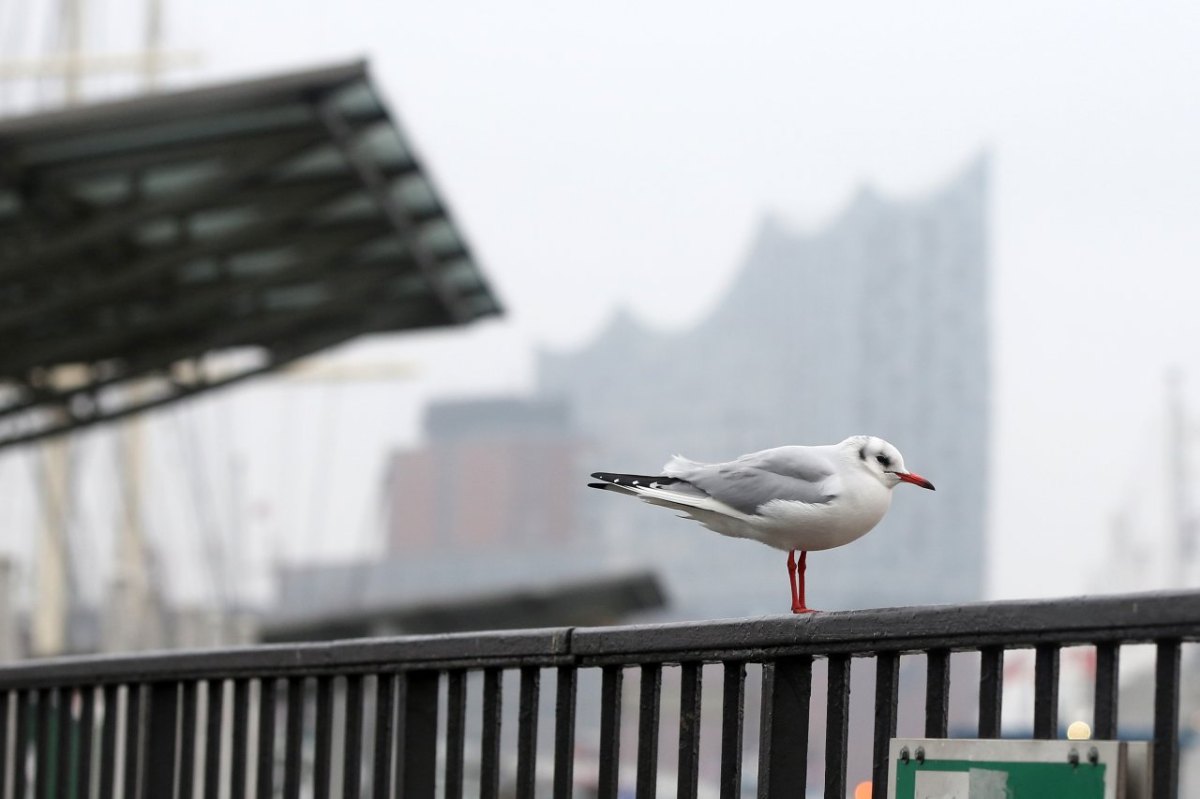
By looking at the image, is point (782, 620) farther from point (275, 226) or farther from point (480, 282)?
point (480, 282)

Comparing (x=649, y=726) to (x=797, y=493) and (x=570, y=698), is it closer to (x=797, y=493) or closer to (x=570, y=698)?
(x=570, y=698)

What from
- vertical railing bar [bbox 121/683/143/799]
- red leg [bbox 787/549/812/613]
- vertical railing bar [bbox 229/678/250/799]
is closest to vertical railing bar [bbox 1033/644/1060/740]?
red leg [bbox 787/549/812/613]

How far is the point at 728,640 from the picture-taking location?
3232mm

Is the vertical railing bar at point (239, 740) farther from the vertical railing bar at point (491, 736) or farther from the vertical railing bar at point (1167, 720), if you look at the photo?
the vertical railing bar at point (1167, 720)

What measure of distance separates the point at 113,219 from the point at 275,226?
1649 millimetres

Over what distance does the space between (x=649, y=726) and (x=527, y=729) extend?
45cm

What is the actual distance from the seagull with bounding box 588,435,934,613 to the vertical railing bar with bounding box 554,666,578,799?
43 cm

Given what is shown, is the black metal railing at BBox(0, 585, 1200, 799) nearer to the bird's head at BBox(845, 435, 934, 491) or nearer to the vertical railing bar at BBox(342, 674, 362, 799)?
the vertical railing bar at BBox(342, 674, 362, 799)

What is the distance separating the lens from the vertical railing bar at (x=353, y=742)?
4.21 metres

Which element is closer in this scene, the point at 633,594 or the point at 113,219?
the point at 113,219

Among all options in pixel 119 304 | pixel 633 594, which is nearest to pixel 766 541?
pixel 119 304

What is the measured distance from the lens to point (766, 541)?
3.44m

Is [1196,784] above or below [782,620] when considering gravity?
below

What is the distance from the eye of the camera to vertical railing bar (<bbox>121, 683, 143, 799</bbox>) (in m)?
4.81
